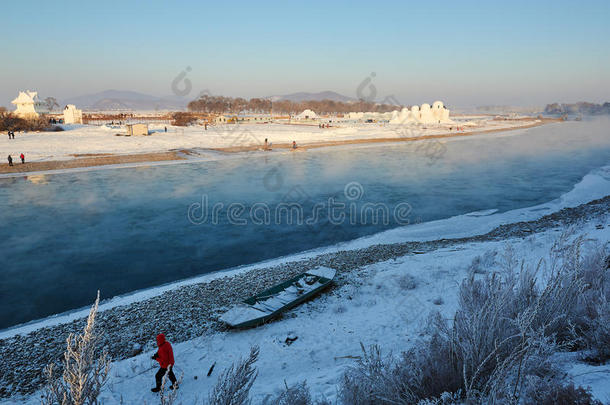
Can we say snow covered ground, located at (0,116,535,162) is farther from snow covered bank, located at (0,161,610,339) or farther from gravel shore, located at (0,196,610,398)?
gravel shore, located at (0,196,610,398)

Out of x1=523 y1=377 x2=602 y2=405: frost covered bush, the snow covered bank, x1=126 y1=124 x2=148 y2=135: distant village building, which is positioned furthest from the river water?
x1=126 y1=124 x2=148 y2=135: distant village building

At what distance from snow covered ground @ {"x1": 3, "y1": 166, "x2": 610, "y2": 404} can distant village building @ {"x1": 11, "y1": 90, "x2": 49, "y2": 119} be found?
6737cm

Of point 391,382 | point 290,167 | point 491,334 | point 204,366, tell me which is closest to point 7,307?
point 204,366

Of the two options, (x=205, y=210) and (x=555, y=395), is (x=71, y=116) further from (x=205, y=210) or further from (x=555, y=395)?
(x=555, y=395)

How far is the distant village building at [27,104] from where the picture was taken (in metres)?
62.2

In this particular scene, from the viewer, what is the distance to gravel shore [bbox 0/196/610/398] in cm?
784

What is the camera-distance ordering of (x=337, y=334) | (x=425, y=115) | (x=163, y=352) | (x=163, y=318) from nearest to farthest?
(x=163, y=352)
(x=337, y=334)
(x=163, y=318)
(x=425, y=115)

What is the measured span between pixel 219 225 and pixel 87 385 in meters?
15.2

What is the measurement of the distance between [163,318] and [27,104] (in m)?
72.0

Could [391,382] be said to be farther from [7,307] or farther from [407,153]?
[407,153]

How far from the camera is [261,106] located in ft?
528

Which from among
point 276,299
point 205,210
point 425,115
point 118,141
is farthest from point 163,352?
point 425,115

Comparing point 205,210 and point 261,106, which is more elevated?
point 261,106

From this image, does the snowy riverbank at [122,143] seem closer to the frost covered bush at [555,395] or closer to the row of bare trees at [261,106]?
the frost covered bush at [555,395]
